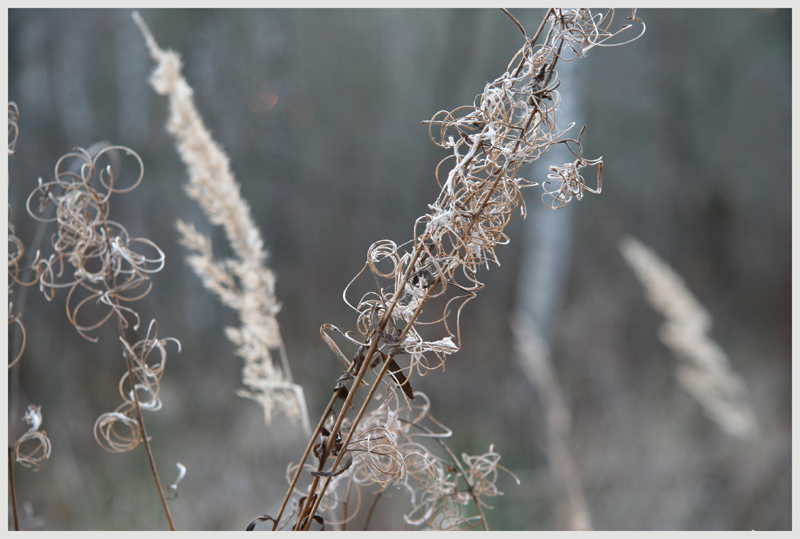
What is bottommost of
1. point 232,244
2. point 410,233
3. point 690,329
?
point 690,329

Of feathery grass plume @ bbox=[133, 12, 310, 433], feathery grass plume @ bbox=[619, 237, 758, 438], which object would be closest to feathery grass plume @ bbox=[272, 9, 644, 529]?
feathery grass plume @ bbox=[133, 12, 310, 433]

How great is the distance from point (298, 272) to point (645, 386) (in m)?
1.82

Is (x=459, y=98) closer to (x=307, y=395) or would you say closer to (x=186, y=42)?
(x=186, y=42)

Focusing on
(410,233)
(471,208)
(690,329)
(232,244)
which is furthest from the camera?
(410,233)

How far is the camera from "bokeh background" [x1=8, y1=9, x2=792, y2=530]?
1.70 metres

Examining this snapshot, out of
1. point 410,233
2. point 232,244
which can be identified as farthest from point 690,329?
point 410,233

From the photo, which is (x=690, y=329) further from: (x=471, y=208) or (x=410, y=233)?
(x=410, y=233)

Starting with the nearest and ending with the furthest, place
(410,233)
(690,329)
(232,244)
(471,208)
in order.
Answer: (471,208) → (232,244) → (690,329) → (410,233)

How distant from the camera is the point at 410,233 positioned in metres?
2.80

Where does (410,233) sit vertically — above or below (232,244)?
above

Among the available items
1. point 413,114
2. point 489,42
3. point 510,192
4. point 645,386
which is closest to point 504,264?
point 645,386

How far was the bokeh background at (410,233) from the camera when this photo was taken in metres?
1.70

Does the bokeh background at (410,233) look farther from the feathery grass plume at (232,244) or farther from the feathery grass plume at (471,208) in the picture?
the feathery grass plume at (471,208)

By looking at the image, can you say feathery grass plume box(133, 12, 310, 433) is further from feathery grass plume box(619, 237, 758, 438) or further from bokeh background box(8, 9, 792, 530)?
feathery grass plume box(619, 237, 758, 438)
